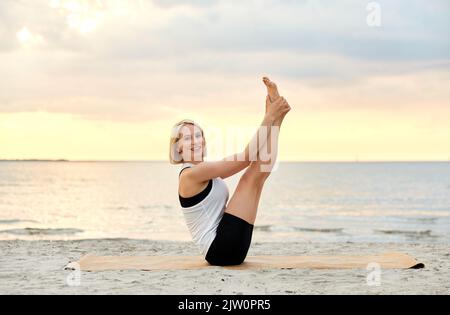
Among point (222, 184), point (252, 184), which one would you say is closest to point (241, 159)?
point (252, 184)

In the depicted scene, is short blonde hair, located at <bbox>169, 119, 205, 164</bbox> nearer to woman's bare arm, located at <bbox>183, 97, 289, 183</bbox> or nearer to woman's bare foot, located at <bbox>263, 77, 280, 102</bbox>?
woman's bare arm, located at <bbox>183, 97, 289, 183</bbox>

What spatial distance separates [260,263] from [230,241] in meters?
0.64

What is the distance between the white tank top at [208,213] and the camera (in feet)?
17.8

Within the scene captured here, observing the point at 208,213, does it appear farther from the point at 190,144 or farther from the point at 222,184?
the point at 190,144

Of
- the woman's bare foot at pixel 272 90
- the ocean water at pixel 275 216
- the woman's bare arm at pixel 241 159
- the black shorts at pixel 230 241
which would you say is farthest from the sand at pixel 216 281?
the ocean water at pixel 275 216

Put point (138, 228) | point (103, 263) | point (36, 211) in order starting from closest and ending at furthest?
point (103, 263)
point (138, 228)
point (36, 211)

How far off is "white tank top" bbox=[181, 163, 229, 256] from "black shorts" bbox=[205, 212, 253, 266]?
0.08 metres

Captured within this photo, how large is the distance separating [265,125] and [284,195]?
32.9 metres

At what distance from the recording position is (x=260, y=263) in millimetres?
5938

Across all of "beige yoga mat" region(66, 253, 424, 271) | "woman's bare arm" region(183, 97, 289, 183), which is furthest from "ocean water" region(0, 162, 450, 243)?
"woman's bare arm" region(183, 97, 289, 183)

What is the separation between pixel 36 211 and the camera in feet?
88.5

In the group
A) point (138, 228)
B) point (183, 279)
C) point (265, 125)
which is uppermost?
point (138, 228)
